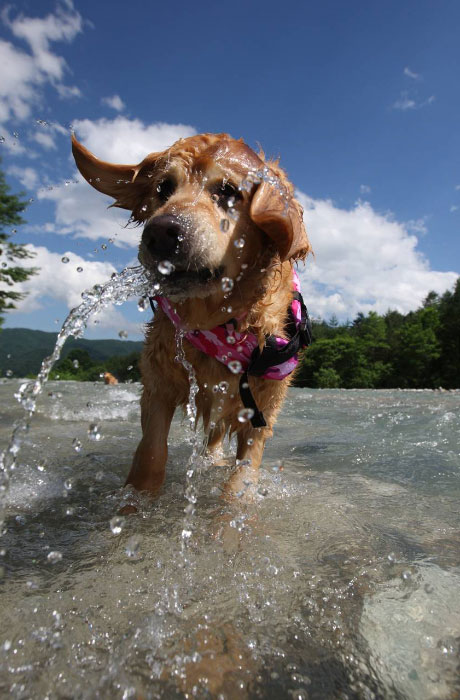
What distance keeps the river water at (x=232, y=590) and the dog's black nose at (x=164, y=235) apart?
4.77 feet

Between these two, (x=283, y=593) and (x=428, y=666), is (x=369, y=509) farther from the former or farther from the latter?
(x=428, y=666)

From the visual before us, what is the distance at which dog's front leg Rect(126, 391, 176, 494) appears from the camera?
Result: 114 inches

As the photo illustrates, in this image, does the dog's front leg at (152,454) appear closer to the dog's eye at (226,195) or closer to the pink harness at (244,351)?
the pink harness at (244,351)

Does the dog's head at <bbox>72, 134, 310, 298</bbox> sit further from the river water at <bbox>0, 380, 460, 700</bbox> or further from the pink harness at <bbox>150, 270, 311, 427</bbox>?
the river water at <bbox>0, 380, 460, 700</bbox>

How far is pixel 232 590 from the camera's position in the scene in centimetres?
191

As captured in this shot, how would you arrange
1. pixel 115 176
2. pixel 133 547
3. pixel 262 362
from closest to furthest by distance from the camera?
pixel 133 547 → pixel 262 362 → pixel 115 176

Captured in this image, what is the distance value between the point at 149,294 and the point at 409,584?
208cm

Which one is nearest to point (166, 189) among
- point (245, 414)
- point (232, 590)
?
point (245, 414)

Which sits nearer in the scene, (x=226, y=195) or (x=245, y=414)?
(x=226, y=195)

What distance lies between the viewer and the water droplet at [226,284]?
8.78 ft

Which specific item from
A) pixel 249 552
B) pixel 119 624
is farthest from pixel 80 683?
pixel 249 552

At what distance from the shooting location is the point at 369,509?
3.02m

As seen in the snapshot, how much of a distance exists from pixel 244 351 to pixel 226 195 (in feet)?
3.20

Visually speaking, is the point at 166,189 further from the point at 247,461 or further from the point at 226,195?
the point at 247,461
